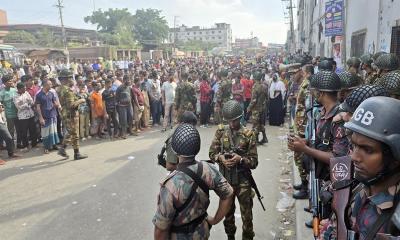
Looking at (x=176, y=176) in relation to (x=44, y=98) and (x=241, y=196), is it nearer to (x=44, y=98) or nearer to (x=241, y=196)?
(x=241, y=196)

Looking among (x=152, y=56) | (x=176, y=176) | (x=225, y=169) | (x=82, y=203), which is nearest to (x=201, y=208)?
(x=176, y=176)

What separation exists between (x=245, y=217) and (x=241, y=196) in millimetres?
253

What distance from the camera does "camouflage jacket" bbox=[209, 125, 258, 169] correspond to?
3.83m

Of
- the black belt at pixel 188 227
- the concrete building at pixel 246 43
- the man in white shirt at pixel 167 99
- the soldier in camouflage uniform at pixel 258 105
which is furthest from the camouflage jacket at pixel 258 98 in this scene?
the concrete building at pixel 246 43

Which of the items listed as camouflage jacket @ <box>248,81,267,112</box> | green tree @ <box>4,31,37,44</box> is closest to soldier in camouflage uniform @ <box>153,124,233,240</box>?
camouflage jacket @ <box>248,81,267,112</box>

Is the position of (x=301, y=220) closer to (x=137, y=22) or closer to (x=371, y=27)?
(x=371, y=27)

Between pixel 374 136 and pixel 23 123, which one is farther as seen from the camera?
pixel 23 123

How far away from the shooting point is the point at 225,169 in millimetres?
3869

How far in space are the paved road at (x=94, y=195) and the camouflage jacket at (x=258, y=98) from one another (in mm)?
1017

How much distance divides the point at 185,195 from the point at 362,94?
1485mm

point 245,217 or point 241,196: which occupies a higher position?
point 241,196

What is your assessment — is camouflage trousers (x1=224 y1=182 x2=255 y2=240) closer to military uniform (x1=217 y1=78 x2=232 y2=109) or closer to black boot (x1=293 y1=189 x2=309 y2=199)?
black boot (x1=293 y1=189 x2=309 y2=199)

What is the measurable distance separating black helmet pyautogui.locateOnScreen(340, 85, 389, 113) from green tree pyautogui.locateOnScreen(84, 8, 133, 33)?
86.1 metres

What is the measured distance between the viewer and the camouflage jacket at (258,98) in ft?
28.9
